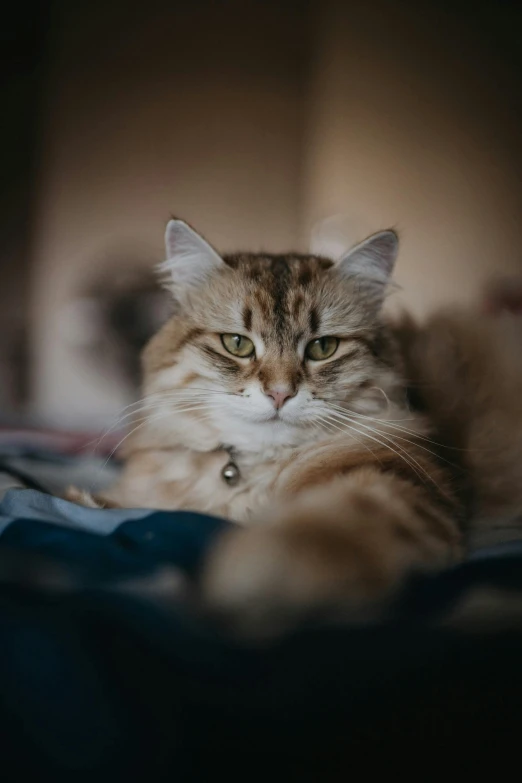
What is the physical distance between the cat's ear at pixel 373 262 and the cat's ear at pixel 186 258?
0.90 feet

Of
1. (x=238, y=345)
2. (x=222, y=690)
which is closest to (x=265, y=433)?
(x=238, y=345)

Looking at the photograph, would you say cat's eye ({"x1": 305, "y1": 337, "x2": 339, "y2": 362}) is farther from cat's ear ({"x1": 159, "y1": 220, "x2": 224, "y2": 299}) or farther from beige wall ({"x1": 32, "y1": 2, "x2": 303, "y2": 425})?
beige wall ({"x1": 32, "y1": 2, "x2": 303, "y2": 425})

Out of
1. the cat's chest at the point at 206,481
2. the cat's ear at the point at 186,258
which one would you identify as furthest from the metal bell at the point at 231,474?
the cat's ear at the point at 186,258

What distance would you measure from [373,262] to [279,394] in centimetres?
41

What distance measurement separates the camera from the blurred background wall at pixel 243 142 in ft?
4.82

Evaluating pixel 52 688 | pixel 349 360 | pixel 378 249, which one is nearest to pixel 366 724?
pixel 52 688

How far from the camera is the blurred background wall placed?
1.47 m

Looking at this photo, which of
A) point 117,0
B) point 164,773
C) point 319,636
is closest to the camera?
point 164,773

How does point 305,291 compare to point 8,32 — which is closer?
point 305,291

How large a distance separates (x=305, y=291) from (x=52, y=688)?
852mm

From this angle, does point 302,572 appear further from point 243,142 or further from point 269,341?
point 243,142

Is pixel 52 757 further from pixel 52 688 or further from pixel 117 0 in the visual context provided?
pixel 117 0

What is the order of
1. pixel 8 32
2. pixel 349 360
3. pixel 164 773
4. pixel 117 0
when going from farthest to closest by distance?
pixel 117 0 → pixel 8 32 → pixel 349 360 → pixel 164 773

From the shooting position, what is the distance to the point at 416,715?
458 mm
